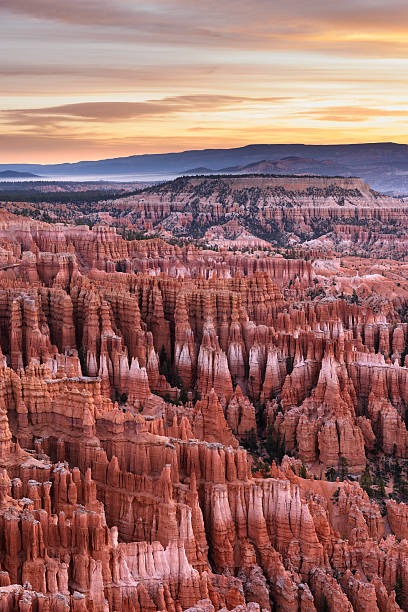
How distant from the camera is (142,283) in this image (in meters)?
59.8

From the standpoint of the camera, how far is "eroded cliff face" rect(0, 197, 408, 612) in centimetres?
2238

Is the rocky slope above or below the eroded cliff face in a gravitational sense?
above

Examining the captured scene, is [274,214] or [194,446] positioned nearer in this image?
[194,446]

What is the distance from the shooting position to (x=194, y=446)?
27891mm

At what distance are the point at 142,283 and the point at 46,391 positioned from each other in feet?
100

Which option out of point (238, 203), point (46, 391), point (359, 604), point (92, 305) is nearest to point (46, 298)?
point (92, 305)

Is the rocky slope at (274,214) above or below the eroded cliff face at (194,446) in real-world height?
above

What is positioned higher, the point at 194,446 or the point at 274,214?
the point at 274,214

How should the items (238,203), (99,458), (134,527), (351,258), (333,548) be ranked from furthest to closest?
(238,203) < (351,258) < (333,548) < (99,458) < (134,527)

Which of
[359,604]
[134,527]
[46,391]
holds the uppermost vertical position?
[46,391]

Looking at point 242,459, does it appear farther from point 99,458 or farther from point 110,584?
point 110,584

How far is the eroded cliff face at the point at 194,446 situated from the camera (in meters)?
22.4

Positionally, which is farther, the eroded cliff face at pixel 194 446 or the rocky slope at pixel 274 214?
the rocky slope at pixel 274 214

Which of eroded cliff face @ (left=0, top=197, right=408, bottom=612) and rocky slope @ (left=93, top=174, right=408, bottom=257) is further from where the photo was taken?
rocky slope @ (left=93, top=174, right=408, bottom=257)
